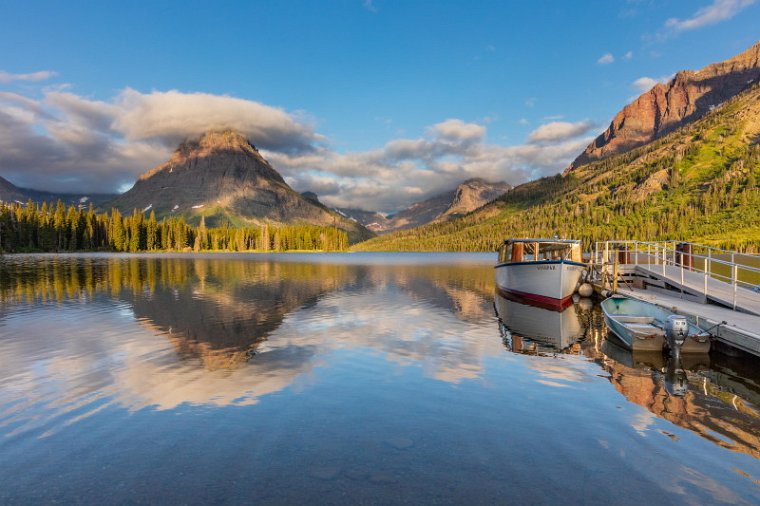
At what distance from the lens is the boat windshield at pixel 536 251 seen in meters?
46.3

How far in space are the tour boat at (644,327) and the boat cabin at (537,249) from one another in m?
15.3

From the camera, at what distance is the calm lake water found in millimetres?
9555

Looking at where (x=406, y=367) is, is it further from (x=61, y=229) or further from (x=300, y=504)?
(x=61, y=229)

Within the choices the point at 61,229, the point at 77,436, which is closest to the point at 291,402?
the point at 77,436

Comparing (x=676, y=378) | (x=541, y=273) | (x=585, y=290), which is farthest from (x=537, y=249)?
(x=676, y=378)

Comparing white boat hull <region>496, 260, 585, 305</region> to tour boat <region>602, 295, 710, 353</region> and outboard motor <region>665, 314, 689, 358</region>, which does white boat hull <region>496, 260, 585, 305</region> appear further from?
outboard motor <region>665, 314, 689, 358</region>

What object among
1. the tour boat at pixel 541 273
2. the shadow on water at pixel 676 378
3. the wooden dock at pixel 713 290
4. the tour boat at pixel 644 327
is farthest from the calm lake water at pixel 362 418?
the tour boat at pixel 541 273

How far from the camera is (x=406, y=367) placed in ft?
66.3

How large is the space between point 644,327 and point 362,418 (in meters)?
20.2

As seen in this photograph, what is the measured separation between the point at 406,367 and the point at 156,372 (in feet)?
37.3

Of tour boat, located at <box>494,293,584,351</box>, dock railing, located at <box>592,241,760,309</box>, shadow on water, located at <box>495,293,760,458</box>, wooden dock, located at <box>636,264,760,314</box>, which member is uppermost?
dock railing, located at <box>592,241,760,309</box>

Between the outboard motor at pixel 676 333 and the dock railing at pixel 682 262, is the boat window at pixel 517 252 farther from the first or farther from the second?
the outboard motor at pixel 676 333

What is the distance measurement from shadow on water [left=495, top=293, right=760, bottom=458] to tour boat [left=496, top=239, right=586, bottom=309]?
7580 mm

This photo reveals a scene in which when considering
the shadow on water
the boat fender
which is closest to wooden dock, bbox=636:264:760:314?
the shadow on water
